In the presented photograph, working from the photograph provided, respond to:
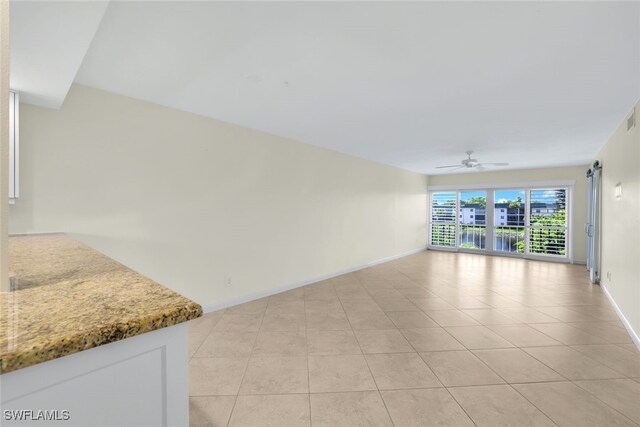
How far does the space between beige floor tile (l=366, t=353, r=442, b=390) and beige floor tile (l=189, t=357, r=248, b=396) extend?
109cm

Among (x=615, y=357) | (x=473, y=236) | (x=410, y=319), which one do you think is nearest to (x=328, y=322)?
(x=410, y=319)

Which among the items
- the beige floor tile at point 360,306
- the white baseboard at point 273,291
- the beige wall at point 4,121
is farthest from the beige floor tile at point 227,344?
the beige wall at point 4,121

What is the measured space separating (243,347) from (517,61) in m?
3.34

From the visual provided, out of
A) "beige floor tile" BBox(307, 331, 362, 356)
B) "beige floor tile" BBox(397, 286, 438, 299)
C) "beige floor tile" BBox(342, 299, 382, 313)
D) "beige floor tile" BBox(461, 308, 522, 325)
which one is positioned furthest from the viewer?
"beige floor tile" BBox(397, 286, 438, 299)

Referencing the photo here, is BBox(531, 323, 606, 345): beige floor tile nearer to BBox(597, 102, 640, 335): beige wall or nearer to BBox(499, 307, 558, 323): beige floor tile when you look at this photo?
BBox(499, 307, 558, 323): beige floor tile

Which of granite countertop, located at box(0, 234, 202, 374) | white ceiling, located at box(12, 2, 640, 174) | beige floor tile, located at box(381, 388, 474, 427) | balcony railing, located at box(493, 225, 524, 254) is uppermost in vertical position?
white ceiling, located at box(12, 2, 640, 174)

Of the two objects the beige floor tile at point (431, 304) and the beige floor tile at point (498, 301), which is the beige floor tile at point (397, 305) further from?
the beige floor tile at point (498, 301)

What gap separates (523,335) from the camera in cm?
293

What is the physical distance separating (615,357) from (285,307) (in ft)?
10.9

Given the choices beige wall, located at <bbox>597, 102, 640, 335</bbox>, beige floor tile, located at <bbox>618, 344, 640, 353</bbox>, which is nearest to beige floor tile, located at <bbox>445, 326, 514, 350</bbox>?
beige floor tile, located at <bbox>618, 344, 640, 353</bbox>

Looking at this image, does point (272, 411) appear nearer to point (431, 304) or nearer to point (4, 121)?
point (4, 121)

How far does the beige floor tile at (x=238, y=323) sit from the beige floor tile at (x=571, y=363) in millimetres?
2721

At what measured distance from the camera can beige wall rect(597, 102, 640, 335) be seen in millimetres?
2867

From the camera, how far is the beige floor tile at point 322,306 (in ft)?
11.9
